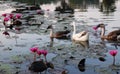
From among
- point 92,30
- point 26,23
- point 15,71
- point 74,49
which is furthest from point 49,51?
point 26,23

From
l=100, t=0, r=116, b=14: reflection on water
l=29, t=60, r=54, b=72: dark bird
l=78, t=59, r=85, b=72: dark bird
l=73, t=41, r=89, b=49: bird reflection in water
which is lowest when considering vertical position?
l=100, t=0, r=116, b=14: reflection on water

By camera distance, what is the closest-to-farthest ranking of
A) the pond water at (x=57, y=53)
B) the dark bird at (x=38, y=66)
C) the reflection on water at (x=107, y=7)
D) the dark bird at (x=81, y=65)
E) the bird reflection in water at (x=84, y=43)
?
the dark bird at (x=38, y=66) < the pond water at (x=57, y=53) < the dark bird at (x=81, y=65) < the bird reflection in water at (x=84, y=43) < the reflection on water at (x=107, y=7)

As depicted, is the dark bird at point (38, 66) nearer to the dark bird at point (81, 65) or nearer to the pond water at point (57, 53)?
the pond water at point (57, 53)

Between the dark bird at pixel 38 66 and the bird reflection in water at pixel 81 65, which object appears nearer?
the dark bird at pixel 38 66

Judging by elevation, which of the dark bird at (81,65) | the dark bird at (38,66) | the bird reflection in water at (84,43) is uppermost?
the dark bird at (38,66)

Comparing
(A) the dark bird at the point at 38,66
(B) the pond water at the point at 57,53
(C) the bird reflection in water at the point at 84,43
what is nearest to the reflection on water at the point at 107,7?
(B) the pond water at the point at 57,53

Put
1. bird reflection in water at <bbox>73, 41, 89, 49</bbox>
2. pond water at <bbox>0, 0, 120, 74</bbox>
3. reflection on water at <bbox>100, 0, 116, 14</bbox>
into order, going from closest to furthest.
A: pond water at <bbox>0, 0, 120, 74</bbox>
bird reflection in water at <bbox>73, 41, 89, 49</bbox>
reflection on water at <bbox>100, 0, 116, 14</bbox>

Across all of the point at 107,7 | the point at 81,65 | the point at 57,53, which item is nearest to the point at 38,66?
the point at 81,65

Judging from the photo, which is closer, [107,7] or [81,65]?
[81,65]

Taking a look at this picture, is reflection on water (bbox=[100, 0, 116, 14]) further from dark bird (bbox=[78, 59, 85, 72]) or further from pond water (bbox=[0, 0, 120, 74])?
dark bird (bbox=[78, 59, 85, 72])

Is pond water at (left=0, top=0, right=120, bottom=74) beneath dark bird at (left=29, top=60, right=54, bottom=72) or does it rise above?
beneath

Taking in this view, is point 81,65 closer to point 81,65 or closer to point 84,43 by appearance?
point 81,65

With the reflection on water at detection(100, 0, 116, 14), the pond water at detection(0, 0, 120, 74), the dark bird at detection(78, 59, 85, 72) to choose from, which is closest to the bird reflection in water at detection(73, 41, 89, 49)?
the pond water at detection(0, 0, 120, 74)

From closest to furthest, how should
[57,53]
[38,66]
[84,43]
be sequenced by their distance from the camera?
[38,66] → [57,53] → [84,43]
